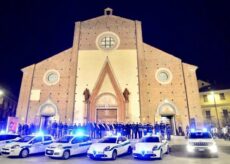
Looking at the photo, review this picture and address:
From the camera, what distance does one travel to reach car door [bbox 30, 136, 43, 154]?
11773mm

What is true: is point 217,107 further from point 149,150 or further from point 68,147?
point 68,147

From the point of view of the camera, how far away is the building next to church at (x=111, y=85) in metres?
→ 22.7

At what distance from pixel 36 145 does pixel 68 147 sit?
255cm

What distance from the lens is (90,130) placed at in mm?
18656

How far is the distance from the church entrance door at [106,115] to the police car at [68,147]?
10.1 metres

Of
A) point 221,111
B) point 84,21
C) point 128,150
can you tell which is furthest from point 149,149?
point 221,111

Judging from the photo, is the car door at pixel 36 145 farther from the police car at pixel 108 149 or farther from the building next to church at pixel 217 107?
the building next to church at pixel 217 107

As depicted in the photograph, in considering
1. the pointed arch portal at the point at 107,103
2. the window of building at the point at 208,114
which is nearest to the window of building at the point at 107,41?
the pointed arch portal at the point at 107,103

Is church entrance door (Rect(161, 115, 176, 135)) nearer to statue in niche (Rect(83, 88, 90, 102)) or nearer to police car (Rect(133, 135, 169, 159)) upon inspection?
statue in niche (Rect(83, 88, 90, 102))

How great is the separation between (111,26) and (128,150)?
19.2 m

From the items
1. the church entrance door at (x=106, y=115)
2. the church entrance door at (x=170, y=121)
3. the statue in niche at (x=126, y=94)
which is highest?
the statue in niche at (x=126, y=94)

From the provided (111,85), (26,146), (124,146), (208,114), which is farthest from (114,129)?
(208,114)

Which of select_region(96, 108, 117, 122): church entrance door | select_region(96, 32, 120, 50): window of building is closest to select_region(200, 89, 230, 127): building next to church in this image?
select_region(96, 108, 117, 122): church entrance door

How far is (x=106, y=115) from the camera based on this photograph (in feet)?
75.6
